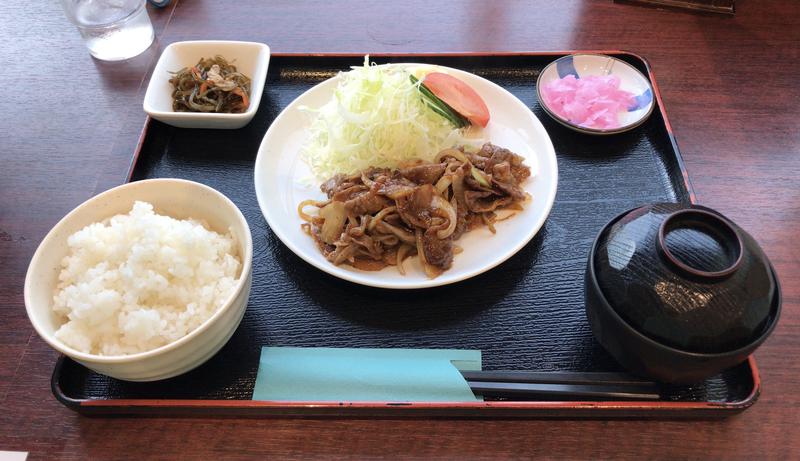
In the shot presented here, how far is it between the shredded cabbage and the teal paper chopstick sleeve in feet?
2.43

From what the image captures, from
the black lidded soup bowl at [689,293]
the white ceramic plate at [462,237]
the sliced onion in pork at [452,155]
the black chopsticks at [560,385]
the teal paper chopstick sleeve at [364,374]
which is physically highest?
the black lidded soup bowl at [689,293]

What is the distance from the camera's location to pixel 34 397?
155 centimetres

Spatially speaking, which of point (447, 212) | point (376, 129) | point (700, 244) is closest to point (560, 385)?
point (700, 244)

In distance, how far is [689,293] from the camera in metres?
1.23

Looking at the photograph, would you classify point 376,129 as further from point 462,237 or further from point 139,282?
point 139,282

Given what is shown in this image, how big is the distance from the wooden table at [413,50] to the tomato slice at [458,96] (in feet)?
1.61

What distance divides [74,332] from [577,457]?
1337mm

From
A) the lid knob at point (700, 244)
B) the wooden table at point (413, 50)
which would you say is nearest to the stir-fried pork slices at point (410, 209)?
the wooden table at point (413, 50)

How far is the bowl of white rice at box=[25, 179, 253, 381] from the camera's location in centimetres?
136

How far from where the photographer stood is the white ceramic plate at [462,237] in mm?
1723

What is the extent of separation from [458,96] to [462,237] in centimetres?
64

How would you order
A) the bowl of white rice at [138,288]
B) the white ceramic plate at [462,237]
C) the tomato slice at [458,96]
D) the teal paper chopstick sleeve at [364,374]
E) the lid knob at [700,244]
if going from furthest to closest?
the tomato slice at [458,96]
the white ceramic plate at [462,237]
the teal paper chopstick sleeve at [364,374]
the bowl of white rice at [138,288]
the lid knob at [700,244]

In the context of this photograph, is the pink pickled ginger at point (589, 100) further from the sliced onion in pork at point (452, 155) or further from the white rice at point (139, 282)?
the white rice at point (139, 282)

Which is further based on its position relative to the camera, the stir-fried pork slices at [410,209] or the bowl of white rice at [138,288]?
the stir-fried pork slices at [410,209]
